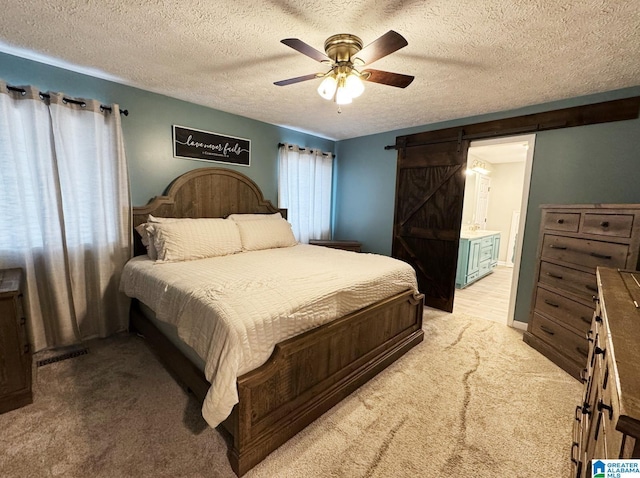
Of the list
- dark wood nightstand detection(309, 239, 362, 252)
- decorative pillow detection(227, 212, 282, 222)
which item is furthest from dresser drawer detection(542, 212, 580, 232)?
decorative pillow detection(227, 212, 282, 222)

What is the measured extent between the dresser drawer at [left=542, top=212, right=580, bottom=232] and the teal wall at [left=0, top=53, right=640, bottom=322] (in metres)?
0.46

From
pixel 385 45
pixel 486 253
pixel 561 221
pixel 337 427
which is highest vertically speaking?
pixel 385 45

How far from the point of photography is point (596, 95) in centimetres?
248

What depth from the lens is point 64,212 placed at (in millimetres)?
2328

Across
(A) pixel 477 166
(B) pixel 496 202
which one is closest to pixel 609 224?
(A) pixel 477 166

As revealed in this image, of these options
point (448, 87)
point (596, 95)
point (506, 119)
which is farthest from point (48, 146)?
point (596, 95)

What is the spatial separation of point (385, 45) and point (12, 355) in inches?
109

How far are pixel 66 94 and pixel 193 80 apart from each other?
1016 millimetres

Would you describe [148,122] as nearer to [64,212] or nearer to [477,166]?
[64,212]

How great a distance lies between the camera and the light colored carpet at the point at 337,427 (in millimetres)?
1402

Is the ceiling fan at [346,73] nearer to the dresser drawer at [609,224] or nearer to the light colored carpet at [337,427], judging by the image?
the dresser drawer at [609,224]

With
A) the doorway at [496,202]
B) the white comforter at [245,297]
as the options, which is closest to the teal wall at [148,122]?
the white comforter at [245,297]

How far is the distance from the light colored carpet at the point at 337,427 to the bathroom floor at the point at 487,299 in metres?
1.19

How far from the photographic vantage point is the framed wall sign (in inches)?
118
